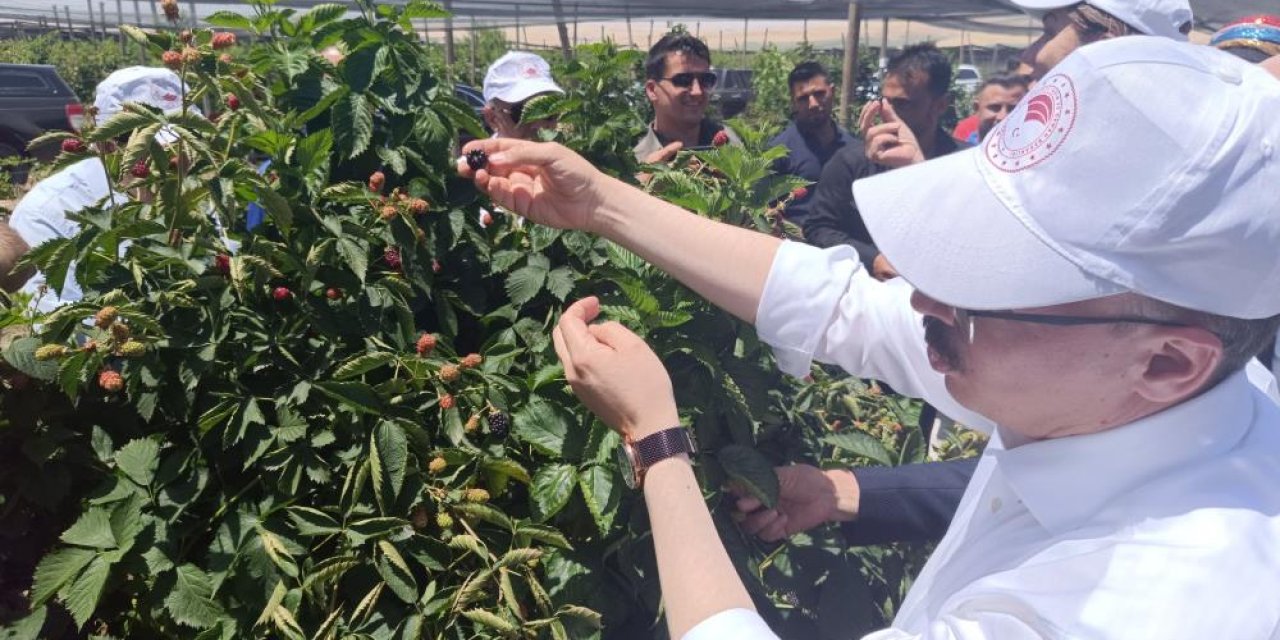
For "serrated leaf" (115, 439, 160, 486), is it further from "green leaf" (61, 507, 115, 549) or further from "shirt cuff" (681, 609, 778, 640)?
"shirt cuff" (681, 609, 778, 640)

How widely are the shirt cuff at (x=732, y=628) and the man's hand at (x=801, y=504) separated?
63 centimetres

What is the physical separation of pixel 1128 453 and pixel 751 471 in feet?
2.21

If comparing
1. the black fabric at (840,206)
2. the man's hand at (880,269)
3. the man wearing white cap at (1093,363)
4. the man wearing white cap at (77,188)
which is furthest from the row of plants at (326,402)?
the black fabric at (840,206)

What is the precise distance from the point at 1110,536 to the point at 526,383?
941 mm

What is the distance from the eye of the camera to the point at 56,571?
4.85ft

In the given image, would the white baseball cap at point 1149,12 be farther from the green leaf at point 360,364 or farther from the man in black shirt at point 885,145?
the green leaf at point 360,364

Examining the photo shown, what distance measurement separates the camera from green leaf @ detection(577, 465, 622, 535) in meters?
1.56

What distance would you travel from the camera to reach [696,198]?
182 centimetres

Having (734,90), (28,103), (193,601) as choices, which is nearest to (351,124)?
(193,601)

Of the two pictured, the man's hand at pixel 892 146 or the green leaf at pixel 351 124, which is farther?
the man's hand at pixel 892 146

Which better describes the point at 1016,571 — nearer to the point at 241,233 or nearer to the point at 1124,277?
the point at 1124,277

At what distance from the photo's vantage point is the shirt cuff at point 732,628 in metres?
1.08

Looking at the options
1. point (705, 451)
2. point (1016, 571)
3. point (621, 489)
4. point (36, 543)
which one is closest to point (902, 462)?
point (705, 451)

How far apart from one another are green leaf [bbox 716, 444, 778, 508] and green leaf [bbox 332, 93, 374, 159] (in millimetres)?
826
